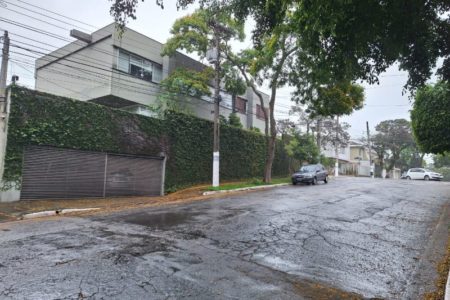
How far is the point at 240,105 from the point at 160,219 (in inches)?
946

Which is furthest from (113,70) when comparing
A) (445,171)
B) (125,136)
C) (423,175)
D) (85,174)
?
(445,171)

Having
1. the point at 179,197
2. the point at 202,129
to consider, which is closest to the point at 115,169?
the point at 179,197

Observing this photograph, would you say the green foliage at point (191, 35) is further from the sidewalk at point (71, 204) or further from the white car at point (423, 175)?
the white car at point (423, 175)

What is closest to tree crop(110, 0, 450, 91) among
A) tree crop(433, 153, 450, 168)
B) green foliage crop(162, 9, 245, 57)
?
green foliage crop(162, 9, 245, 57)

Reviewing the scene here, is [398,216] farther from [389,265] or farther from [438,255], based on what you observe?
[389,265]

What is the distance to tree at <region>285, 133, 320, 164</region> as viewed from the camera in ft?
98.7

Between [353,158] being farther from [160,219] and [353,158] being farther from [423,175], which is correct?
[160,219]

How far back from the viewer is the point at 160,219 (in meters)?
9.66

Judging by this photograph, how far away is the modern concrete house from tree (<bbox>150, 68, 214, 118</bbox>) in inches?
38.3

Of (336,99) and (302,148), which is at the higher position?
(336,99)

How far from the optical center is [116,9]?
584cm

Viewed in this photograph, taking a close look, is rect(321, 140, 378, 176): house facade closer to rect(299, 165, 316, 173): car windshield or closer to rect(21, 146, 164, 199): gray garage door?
rect(299, 165, 316, 173): car windshield

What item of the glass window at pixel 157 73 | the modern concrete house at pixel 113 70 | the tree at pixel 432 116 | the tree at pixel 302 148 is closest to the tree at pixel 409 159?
the tree at pixel 302 148

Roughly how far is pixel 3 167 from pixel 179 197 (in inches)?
291
